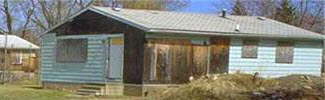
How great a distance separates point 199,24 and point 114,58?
3762 millimetres

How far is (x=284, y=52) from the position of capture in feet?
96.1

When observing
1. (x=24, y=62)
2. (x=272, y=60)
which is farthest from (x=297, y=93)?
(x=24, y=62)

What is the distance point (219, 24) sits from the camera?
29031mm

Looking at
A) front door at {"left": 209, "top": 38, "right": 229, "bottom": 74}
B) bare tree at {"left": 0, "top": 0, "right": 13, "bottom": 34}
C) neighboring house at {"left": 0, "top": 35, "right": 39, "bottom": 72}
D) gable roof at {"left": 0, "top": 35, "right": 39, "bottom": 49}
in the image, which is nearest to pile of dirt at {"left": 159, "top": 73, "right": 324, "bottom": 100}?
front door at {"left": 209, "top": 38, "right": 229, "bottom": 74}

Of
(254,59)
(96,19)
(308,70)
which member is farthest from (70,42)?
(308,70)

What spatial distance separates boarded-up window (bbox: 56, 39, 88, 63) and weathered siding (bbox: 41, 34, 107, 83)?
21cm

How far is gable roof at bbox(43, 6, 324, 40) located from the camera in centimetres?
2594

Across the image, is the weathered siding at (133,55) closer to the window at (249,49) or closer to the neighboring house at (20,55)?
the window at (249,49)

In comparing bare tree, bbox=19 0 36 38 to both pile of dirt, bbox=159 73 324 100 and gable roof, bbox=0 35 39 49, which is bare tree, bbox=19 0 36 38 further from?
pile of dirt, bbox=159 73 324 100

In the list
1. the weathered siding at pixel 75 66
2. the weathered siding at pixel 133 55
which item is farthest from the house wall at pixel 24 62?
the weathered siding at pixel 133 55

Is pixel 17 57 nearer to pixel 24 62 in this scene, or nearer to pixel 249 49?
pixel 24 62

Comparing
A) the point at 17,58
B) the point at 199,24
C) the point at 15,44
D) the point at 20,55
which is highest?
the point at 199,24

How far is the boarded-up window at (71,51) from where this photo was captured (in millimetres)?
28875

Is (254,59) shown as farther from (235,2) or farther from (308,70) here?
(235,2)
